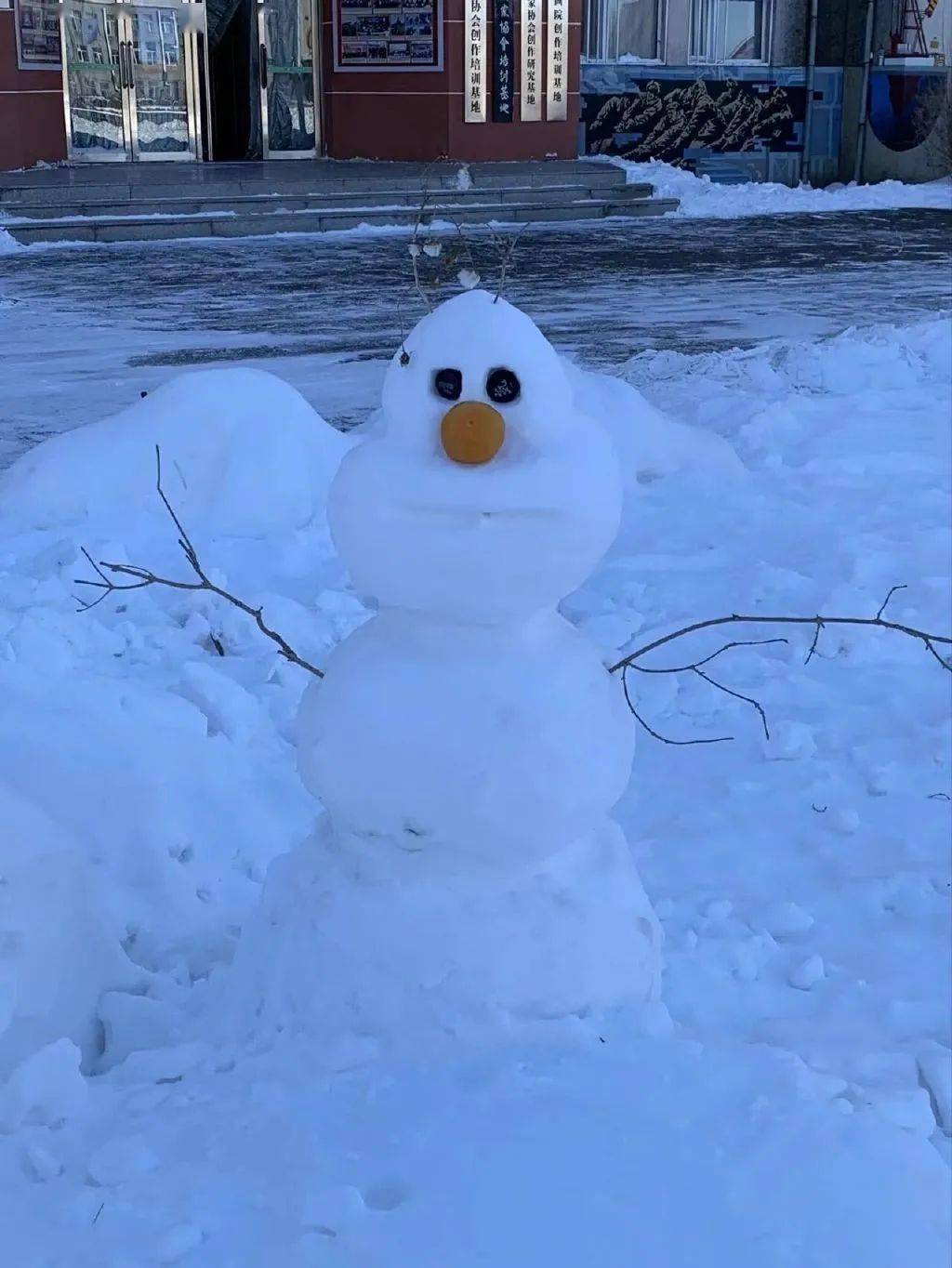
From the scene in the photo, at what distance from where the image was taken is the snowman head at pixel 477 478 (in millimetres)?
1905

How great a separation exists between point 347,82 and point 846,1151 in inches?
694

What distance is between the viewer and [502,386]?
6.33 ft

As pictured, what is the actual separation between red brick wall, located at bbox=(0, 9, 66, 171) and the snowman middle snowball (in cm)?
1538

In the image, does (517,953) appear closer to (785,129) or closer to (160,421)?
(160,421)

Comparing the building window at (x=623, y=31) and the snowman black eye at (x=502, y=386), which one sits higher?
the building window at (x=623, y=31)

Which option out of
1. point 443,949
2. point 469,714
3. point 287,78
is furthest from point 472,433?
point 287,78

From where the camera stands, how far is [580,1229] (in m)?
1.67

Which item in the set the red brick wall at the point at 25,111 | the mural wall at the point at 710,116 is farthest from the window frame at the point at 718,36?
the red brick wall at the point at 25,111

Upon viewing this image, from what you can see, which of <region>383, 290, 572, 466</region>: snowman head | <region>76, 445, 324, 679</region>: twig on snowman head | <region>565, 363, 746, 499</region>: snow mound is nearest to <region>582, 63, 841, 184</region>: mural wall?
<region>565, 363, 746, 499</region>: snow mound

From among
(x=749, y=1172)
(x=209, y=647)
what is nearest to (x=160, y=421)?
(x=209, y=647)

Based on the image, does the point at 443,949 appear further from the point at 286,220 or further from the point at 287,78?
the point at 287,78

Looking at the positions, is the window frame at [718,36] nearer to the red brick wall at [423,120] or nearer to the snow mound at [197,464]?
the red brick wall at [423,120]

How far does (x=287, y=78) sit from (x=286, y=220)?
4443 millimetres

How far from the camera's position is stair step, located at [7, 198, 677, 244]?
1332 centimetres
